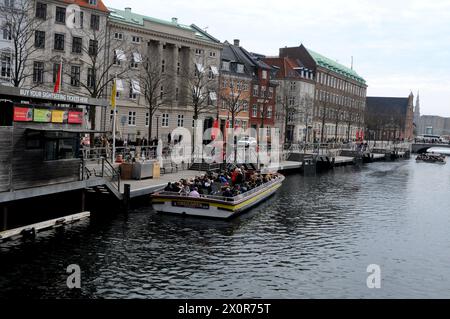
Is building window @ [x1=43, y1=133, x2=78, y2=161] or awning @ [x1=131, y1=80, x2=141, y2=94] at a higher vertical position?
awning @ [x1=131, y1=80, x2=141, y2=94]

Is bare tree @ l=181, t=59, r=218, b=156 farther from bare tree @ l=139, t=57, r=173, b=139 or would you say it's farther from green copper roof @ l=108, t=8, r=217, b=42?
green copper roof @ l=108, t=8, r=217, b=42

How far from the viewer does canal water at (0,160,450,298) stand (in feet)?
60.1

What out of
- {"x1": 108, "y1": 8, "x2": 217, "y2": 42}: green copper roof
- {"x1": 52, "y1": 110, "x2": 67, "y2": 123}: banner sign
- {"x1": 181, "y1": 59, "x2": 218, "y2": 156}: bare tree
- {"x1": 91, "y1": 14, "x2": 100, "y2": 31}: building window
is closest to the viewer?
{"x1": 52, "y1": 110, "x2": 67, "y2": 123}: banner sign

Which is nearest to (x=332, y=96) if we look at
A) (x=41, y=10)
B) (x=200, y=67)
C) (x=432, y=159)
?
(x=432, y=159)

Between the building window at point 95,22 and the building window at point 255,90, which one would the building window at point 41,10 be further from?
the building window at point 255,90

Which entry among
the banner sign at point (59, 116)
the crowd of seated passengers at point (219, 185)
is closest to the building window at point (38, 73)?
the crowd of seated passengers at point (219, 185)

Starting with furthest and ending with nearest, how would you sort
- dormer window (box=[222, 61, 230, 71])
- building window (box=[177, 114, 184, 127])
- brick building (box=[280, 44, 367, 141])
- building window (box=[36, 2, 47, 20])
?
brick building (box=[280, 44, 367, 141]), dormer window (box=[222, 61, 230, 71]), building window (box=[177, 114, 184, 127]), building window (box=[36, 2, 47, 20])

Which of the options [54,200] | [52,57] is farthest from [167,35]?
[54,200]

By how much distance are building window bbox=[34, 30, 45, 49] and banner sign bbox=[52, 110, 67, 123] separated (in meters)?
28.8

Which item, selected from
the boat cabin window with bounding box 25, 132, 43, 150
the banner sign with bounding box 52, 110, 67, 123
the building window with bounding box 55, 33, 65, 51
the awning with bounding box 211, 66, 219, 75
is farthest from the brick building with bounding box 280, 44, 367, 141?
the boat cabin window with bounding box 25, 132, 43, 150

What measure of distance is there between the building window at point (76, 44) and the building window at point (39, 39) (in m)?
3.54

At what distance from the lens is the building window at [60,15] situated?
174 ft

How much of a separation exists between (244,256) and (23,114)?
37.4 ft
